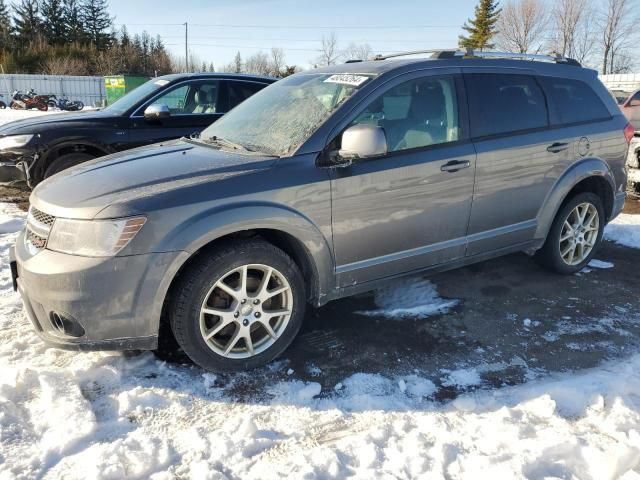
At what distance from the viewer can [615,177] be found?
4.76 meters

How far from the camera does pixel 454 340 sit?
3.55 m

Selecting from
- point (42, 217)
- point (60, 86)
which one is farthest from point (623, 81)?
point (60, 86)

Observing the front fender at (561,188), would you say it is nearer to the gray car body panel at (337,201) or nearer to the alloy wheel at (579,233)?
the gray car body panel at (337,201)

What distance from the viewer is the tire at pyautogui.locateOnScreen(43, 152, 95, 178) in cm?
635

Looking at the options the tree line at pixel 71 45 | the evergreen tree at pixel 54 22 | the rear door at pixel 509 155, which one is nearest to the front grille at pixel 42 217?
the rear door at pixel 509 155

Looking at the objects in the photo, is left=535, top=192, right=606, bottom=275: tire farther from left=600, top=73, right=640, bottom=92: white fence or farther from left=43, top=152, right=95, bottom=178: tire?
left=600, top=73, right=640, bottom=92: white fence

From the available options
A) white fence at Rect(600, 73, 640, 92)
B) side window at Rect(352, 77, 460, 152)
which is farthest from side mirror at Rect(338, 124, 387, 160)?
white fence at Rect(600, 73, 640, 92)

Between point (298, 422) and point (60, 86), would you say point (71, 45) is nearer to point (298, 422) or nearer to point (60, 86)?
point (60, 86)

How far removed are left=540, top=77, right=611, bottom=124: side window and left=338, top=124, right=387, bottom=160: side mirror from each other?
2.05 metres

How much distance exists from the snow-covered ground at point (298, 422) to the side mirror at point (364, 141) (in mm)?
1331

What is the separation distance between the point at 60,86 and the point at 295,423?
144 ft

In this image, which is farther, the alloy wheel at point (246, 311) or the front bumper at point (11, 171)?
the front bumper at point (11, 171)

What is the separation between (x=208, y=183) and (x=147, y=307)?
29.3 inches

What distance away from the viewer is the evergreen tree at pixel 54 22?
6569 centimetres
